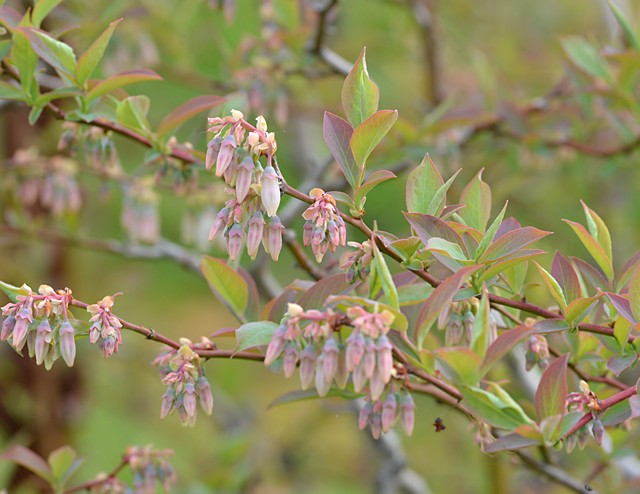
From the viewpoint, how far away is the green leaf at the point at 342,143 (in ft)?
3.28

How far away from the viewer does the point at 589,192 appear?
3.57m

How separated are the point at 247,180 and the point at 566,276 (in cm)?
46

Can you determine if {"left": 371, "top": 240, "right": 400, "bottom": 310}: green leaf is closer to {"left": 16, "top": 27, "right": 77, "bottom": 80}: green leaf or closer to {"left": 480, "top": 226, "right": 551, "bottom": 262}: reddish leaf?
{"left": 480, "top": 226, "right": 551, "bottom": 262}: reddish leaf

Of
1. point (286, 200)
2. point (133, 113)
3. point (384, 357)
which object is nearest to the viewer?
point (384, 357)

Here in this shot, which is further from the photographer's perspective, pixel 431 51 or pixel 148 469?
pixel 431 51

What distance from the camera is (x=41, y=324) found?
98 cm

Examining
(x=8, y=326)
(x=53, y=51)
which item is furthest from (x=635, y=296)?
(x=53, y=51)

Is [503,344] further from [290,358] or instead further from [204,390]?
[204,390]

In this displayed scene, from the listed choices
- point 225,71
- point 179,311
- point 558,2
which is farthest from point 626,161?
point 179,311

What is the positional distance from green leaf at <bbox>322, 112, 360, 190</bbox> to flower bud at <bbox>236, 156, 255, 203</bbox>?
0.42 ft

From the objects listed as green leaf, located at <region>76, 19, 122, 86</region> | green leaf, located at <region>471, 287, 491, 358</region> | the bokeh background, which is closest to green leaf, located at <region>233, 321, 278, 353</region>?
green leaf, located at <region>471, 287, 491, 358</region>

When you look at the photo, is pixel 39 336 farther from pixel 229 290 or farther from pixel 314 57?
pixel 314 57

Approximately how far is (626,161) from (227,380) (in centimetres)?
189

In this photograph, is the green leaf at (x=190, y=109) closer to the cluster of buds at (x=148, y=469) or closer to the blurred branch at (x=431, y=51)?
the cluster of buds at (x=148, y=469)
